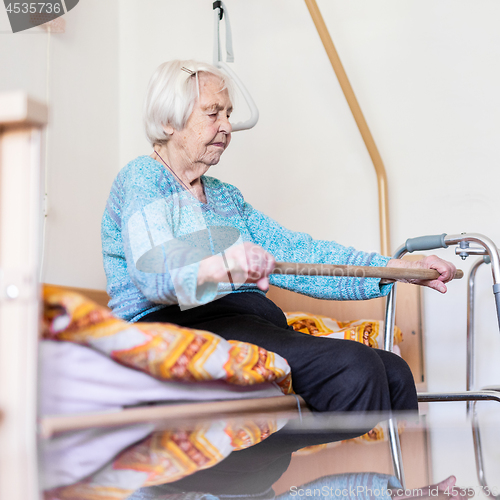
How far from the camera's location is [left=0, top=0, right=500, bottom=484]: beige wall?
77.9 inches

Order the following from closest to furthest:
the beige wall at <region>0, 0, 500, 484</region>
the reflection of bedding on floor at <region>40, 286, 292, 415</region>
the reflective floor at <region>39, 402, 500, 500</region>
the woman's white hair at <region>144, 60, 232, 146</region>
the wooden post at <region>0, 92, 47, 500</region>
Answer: the reflective floor at <region>39, 402, 500, 500</region> < the wooden post at <region>0, 92, 47, 500</region> < the reflection of bedding on floor at <region>40, 286, 292, 415</region> < the woman's white hair at <region>144, 60, 232, 146</region> < the beige wall at <region>0, 0, 500, 484</region>

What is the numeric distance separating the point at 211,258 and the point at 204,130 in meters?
0.52

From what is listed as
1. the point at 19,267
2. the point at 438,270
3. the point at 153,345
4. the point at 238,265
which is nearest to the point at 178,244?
the point at 238,265

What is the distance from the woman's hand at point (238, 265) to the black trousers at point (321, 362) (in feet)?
0.58

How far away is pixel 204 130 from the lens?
127 centimetres

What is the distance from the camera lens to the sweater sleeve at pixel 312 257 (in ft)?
4.26

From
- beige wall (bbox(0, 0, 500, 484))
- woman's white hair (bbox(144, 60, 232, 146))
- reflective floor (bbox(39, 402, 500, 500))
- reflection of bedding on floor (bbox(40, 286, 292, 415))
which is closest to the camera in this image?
reflective floor (bbox(39, 402, 500, 500))

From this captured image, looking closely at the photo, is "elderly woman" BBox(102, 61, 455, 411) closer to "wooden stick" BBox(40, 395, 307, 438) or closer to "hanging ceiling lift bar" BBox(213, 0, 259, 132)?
"wooden stick" BBox(40, 395, 307, 438)

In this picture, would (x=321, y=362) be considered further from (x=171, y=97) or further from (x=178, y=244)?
(x=171, y=97)

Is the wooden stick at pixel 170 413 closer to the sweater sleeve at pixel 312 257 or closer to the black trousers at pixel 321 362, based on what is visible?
the black trousers at pixel 321 362

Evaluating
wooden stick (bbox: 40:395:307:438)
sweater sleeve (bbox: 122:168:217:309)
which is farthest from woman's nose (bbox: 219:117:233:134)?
wooden stick (bbox: 40:395:307:438)

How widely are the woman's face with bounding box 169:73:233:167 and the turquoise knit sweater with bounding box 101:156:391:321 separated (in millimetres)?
84

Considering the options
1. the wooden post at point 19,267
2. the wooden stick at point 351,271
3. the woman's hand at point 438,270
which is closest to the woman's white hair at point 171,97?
the wooden stick at point 351,271

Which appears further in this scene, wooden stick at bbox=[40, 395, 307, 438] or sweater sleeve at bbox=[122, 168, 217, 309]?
sweater sleeve at bbox=[122, 168, 217, 309]
